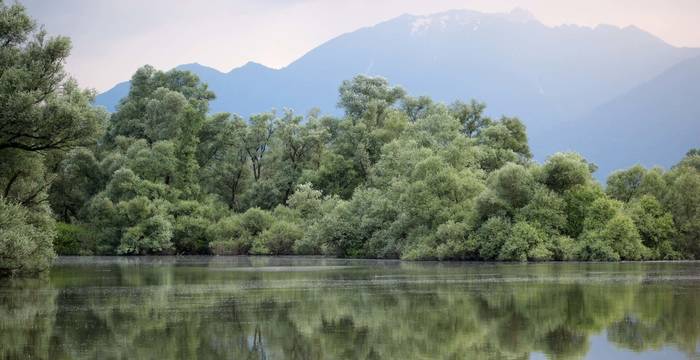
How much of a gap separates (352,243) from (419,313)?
53.2 m

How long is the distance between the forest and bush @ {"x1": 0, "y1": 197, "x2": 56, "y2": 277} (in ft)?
0.36

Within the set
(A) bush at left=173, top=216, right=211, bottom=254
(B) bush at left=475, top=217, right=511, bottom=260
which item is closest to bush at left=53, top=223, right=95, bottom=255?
(A) bush at left=173, top=216, right=211, bottom=254

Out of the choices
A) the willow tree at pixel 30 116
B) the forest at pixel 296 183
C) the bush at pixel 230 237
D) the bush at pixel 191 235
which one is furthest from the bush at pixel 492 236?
the bush at pixel 191 235

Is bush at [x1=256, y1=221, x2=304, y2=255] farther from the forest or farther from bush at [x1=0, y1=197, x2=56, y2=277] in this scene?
bush at [x1=0, y1=197, x2=56, y2=277]

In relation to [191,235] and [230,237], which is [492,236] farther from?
[191,235]

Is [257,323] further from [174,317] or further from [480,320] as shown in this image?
[480,320]

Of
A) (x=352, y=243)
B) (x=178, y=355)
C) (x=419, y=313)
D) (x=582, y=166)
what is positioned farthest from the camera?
(x=352, y=243)

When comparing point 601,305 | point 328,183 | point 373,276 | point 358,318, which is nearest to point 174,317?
point 358,318

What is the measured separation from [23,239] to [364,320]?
22.5 m

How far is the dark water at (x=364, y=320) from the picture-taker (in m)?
16.9

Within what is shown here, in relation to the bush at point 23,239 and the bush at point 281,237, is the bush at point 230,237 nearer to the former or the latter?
the bush at point 281,237

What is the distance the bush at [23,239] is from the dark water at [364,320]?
128 inches

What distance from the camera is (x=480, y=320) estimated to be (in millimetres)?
21250

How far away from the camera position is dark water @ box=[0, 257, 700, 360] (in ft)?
55.5
